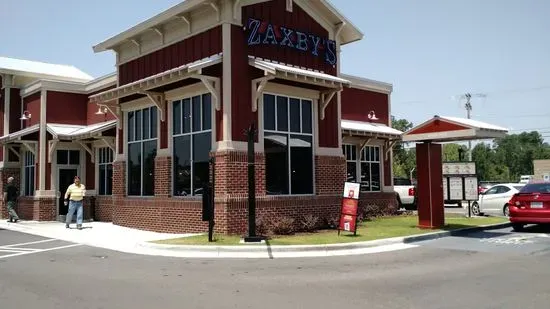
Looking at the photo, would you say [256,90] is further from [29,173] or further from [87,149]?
[29,173]

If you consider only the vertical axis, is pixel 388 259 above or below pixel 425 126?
below

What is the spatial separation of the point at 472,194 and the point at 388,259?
11339 millimetres

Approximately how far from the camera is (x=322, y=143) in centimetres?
1769

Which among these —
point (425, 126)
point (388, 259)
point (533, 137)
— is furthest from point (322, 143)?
point (533, 137)

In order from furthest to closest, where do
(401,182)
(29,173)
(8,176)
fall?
(401,182), (8,176), (29,173)

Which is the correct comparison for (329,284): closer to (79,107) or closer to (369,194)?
(369,194)

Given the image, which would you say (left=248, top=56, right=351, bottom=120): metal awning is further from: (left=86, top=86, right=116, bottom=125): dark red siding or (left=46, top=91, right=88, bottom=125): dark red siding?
(left=46, top=91, right=88, bottom=125): dark red siding

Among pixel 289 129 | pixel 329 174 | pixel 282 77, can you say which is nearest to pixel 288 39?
pixel 282 77

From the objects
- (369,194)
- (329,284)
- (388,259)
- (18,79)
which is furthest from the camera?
(18,79)

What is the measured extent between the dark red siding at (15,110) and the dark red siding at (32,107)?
18.7 inches

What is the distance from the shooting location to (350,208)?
48.3 feet

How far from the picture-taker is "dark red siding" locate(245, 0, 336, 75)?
16078mm

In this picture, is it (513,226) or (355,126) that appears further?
(355,126)

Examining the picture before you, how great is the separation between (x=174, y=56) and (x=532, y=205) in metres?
12.4
